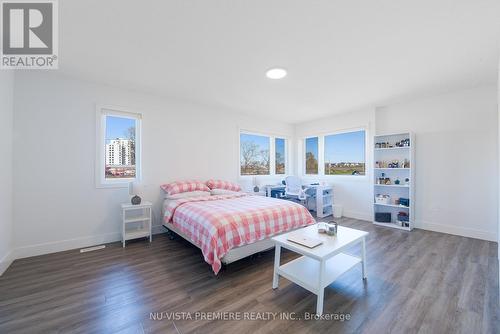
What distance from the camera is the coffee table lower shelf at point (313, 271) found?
182cm

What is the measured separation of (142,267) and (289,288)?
69.0 inches

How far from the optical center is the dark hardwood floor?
62.8 inches

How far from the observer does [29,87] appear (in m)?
2.76

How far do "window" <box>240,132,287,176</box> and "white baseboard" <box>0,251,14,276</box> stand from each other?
3.85m

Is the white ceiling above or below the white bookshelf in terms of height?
above

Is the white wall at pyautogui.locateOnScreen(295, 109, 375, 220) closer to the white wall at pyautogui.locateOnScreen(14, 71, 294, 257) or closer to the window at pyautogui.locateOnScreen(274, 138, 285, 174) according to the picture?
the window at pyautogui.locateOnScreen(274, 138, 285, 174)

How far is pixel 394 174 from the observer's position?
4.30 meters

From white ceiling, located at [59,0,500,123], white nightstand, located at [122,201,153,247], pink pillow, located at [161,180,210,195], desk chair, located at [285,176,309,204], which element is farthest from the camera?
desk chair, located at [285,176,309,204]

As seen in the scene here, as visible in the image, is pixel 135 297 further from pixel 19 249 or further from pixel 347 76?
pixel 347 76

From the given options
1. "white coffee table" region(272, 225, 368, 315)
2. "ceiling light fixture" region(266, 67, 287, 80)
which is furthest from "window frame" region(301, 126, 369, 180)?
"white coffee table" region(272, 225, 368, 315)

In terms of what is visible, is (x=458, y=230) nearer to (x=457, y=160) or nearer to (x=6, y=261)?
(x=457, y=160)

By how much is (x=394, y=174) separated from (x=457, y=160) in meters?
0.97

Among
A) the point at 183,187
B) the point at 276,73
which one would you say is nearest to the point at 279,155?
the point at 183,187

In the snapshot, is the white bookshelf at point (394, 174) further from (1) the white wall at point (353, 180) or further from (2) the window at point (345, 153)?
(2) the window at point (345, 153)
